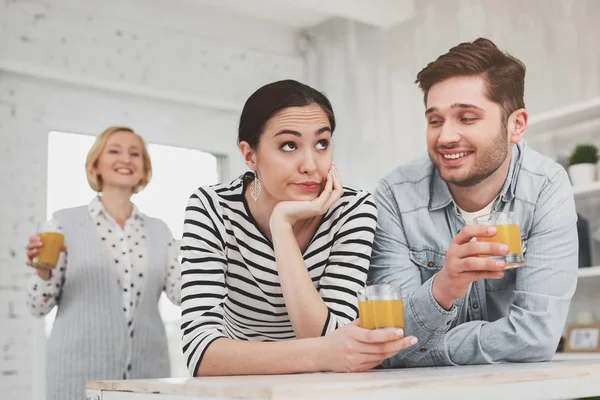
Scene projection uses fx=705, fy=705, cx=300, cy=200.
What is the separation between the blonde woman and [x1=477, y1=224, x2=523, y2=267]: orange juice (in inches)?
75.4

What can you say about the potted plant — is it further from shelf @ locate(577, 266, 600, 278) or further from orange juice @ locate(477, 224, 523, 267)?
orange juice @ locate(477, 224, 523, 267)

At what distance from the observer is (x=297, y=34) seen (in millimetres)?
5348

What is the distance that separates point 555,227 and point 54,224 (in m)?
1.87

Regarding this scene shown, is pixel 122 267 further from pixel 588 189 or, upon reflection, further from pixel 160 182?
pixel 588 189

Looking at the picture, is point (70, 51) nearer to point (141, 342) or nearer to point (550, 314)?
point (141, 342)

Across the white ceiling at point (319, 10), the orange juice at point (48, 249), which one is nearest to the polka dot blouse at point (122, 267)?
the orange juice at point (48, 249)

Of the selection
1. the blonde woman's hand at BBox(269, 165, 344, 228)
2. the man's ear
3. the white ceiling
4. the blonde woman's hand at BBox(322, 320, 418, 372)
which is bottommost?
the blonde woman's hand at BBox(322, 320, 418, 372)

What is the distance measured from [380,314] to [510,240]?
33 cm

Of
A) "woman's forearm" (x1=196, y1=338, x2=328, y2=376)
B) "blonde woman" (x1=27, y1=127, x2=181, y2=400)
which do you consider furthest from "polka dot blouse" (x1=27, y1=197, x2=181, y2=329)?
"woman's forearm" (x1=196, y1=338, x2=328, y2=376)

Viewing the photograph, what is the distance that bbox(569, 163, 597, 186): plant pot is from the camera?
10.3ft

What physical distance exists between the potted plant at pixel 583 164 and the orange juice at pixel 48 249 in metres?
2.22

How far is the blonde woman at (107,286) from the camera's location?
9.34ft

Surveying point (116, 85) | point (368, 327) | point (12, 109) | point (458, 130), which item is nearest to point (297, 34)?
point (116, 85)

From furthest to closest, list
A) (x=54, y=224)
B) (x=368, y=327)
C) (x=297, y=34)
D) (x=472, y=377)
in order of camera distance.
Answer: (x=297, y=34), (x=54, y=224), (x=368, y=327), (x=472, y=377)
